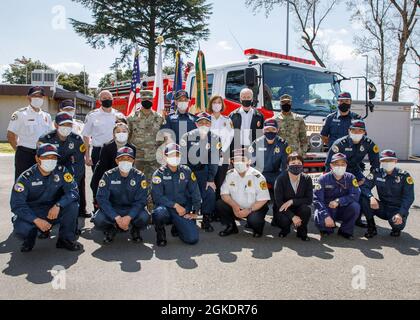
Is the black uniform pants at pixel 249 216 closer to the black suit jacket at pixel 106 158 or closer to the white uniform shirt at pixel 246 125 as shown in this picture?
the white uniform shirt at pixel 246 125

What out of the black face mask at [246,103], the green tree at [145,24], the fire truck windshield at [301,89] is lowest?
the black face mask at [246,103]

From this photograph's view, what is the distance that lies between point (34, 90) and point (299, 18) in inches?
1021

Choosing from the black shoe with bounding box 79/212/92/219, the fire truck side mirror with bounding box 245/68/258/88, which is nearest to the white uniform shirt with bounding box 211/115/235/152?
the fire truck side mirror with bounding box 245/68/258/88

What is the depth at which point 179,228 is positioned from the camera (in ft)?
17.1

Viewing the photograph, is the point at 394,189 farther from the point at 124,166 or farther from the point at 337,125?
the point at 124,166

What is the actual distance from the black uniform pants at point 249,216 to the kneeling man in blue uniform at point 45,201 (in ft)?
6.15

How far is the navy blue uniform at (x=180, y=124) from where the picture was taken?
244 inches

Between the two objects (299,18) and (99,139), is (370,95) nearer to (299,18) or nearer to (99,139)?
(99,139)

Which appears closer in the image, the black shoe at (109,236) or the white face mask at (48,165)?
the white face mask at (48,165)

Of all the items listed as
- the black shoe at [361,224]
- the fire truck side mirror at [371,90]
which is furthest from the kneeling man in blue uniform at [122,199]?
the fire truck side mirror at [371,90]

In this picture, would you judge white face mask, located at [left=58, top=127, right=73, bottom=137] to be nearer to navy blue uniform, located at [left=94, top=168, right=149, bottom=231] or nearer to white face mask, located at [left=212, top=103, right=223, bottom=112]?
navy blue uniform, located at [left=94, top=168, right=149, bottom=231]

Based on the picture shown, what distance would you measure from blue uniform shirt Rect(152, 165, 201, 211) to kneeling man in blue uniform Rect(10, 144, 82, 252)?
1.01 meters

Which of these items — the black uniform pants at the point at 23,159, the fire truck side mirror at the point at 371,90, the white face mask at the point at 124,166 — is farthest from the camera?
the fire truck side mirror at the point at 371,90

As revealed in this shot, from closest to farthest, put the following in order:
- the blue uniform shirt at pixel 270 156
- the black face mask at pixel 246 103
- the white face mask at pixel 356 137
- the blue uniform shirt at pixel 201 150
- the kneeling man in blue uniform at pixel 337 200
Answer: the kneeling man in blue uniform at pixel 337 200 < the blue uniform shirt at pixel 201 150 < the white face mask at pixel 356 137 < the blue uniform shirt at pixel 270 156 < the black face mask at pixel 246 103
